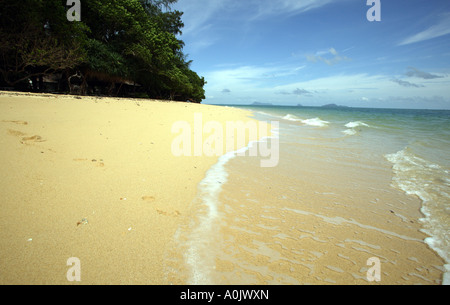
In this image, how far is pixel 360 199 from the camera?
2.76m

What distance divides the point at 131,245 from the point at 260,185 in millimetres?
2002

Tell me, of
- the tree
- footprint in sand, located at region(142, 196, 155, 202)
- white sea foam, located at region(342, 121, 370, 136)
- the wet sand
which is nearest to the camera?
the wet sand

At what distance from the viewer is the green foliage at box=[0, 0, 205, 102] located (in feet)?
33.0

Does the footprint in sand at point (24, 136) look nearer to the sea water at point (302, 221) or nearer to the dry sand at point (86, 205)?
the dry sand at point (86, 205)

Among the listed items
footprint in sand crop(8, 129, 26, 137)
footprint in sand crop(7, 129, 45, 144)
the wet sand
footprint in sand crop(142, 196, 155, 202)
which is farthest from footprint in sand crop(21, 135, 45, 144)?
the wet sand

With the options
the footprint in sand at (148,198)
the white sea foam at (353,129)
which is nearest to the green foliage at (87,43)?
the footprint in sand at (148,198)

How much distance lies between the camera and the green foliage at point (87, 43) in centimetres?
1007

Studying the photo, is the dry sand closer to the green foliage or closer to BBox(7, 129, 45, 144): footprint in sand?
BBox(7, 129, 45, 144): footprint in sand

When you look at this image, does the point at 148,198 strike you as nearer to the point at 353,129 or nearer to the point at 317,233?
the point at 317,233

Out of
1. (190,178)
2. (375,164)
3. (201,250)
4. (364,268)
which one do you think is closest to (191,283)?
(201,250)

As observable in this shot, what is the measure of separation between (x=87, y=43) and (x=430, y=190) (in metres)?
19.5

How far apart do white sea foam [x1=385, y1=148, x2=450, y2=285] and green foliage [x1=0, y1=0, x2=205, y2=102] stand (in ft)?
54.5

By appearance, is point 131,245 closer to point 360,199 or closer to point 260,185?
point 260,185
